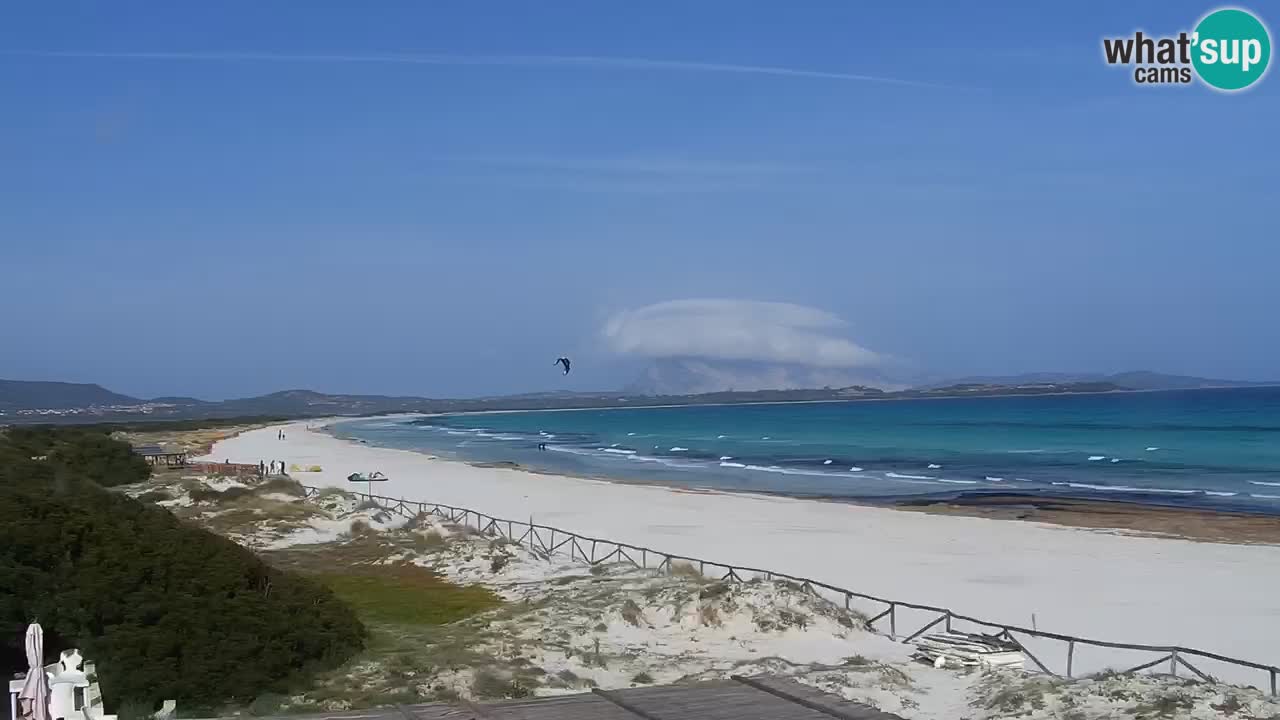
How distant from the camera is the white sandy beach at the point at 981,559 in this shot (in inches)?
768

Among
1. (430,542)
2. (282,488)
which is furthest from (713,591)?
(282,488)

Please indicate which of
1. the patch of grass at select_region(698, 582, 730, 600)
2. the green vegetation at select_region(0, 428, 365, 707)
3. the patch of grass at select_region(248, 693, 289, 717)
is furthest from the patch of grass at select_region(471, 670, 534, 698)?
the patch of grass at select_region(698, 582, 730, 600)

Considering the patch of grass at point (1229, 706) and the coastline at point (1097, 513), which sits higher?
the patch of grass at point (1229, 706)

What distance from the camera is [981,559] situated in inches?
1097

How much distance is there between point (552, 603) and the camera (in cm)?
1997

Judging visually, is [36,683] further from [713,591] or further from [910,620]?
[910,620]

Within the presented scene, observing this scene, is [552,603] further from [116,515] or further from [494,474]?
[494,474]

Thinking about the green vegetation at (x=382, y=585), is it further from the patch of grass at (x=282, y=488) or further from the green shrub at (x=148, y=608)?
the patch of grass at (x=282, y=488)

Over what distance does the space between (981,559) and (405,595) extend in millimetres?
14121

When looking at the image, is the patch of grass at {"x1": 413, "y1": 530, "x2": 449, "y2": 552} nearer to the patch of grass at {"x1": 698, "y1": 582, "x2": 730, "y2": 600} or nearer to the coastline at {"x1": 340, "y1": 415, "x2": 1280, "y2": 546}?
the patch of grass at {"x1": 698, "y1": 582, "x2": 730, "y2": 600}

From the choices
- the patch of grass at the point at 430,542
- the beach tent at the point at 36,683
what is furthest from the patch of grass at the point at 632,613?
the beach tent at the point at 36,683

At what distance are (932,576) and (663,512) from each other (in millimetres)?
15982

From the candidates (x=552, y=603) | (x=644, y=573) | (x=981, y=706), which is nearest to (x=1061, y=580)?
(x=644, y=573)

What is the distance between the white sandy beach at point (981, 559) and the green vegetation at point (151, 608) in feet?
33.2
